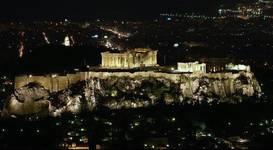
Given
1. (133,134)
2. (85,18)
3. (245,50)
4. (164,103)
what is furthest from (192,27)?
(133,134)

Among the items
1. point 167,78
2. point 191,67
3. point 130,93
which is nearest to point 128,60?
point 191,67

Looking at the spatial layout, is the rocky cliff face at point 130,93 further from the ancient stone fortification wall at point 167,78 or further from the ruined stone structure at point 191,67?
the ruined stone structure at point 191,67

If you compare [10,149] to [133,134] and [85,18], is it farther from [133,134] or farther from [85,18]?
[85,18]

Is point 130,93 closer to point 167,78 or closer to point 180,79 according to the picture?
point 167,78

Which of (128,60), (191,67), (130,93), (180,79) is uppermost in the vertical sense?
(128,60)

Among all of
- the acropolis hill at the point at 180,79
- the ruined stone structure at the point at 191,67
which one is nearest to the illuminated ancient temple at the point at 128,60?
the acropolis hill at the point at 180,79

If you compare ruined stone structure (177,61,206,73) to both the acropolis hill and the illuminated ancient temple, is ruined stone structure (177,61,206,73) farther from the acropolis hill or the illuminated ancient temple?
the illuminated ancient temple
